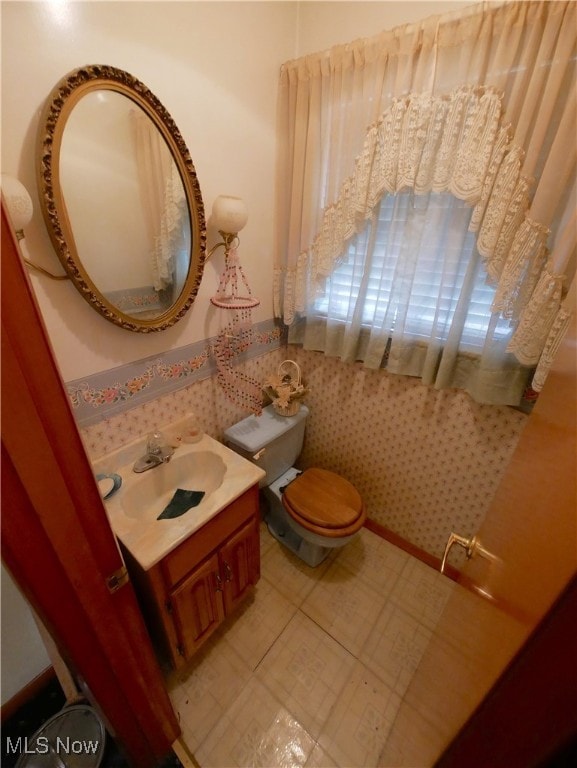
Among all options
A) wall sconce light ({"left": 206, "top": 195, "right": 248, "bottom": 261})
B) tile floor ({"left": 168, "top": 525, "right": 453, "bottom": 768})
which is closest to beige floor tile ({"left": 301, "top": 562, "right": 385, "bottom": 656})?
tile floor ({"left": 168, "top": 525, "right": 453, "bottom": 768})

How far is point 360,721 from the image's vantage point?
1.13 meters

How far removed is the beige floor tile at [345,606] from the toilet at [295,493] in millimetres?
132

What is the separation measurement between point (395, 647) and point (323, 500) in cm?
68

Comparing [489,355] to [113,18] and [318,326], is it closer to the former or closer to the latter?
[318,326]

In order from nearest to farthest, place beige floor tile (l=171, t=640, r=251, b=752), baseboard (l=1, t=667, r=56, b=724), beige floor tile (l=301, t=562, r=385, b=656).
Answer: baseboard (l=1, t=667, r=56, b=724) → beige floor tile (l=171, t=640, r=251, b=752) → beige floor tile (l=301, t=562, r=385, b=656)

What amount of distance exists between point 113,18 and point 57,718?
210 cm

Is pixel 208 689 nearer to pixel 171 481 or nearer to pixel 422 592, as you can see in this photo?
pixel 171 481

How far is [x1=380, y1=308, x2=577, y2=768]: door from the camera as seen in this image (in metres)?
0.34

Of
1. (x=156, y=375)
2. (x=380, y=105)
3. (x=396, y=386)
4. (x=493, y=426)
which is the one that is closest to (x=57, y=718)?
(x=156, y=375)

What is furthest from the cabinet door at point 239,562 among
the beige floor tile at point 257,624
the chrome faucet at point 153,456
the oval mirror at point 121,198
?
the oval mirror at point 121,198

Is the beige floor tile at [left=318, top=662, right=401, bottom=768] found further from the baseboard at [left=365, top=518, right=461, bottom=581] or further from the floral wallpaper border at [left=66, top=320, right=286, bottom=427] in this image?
the floral wallpaper border at [left=66, top=320, right=286, bottom=427]

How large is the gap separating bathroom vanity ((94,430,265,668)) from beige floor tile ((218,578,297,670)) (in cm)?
19

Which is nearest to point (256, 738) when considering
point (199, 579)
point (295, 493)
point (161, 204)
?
point (199, 579)

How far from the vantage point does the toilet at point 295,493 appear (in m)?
1.40
